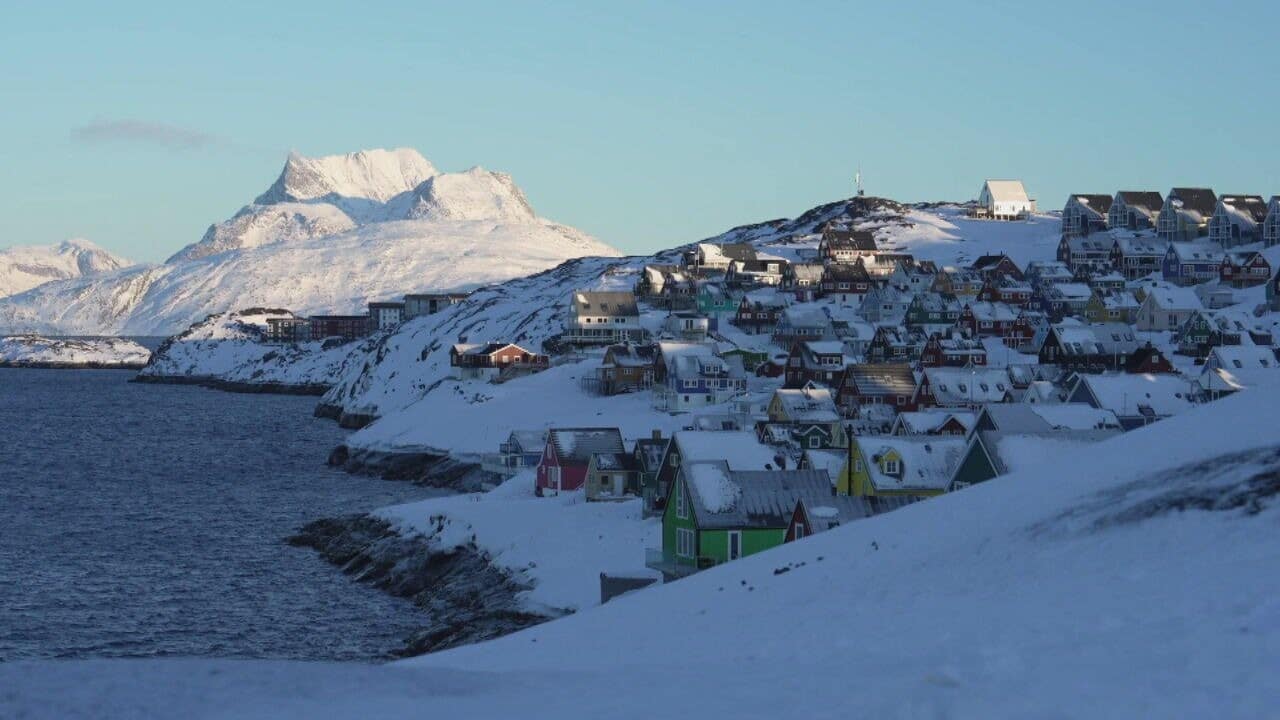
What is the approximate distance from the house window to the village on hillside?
95 mm

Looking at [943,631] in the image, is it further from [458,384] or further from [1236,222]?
[1236,222]

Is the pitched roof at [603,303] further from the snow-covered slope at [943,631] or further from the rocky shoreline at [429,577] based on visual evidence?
the snow-covered slope at [943,631]

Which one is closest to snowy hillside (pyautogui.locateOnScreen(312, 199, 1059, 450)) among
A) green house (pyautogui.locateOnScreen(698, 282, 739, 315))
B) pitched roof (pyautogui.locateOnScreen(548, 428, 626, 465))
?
green house (pyautogui.locateOnScreen(698, 282, 739, 315))

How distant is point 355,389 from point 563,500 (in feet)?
343

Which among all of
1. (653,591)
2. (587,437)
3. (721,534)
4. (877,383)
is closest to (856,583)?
(653,591)

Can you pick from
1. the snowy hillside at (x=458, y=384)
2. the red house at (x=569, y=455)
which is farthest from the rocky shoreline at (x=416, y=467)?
the red house at (x=569, y=455)

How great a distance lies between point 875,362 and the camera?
127m

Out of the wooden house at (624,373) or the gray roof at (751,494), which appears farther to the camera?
the wooden house at (624,373)

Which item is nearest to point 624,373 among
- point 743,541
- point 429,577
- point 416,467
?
point 416,467

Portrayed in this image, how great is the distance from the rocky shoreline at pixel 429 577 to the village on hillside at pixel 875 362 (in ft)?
21.0

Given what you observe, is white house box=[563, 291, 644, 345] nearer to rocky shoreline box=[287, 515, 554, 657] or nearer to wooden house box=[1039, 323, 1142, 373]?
wooden house box=[1039, 323, 1142, 373]

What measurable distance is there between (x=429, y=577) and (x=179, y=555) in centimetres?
1427

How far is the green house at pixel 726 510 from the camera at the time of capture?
158 ft

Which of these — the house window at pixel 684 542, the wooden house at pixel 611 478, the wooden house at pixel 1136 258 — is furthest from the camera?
the wooden house at pixel 1136 258
